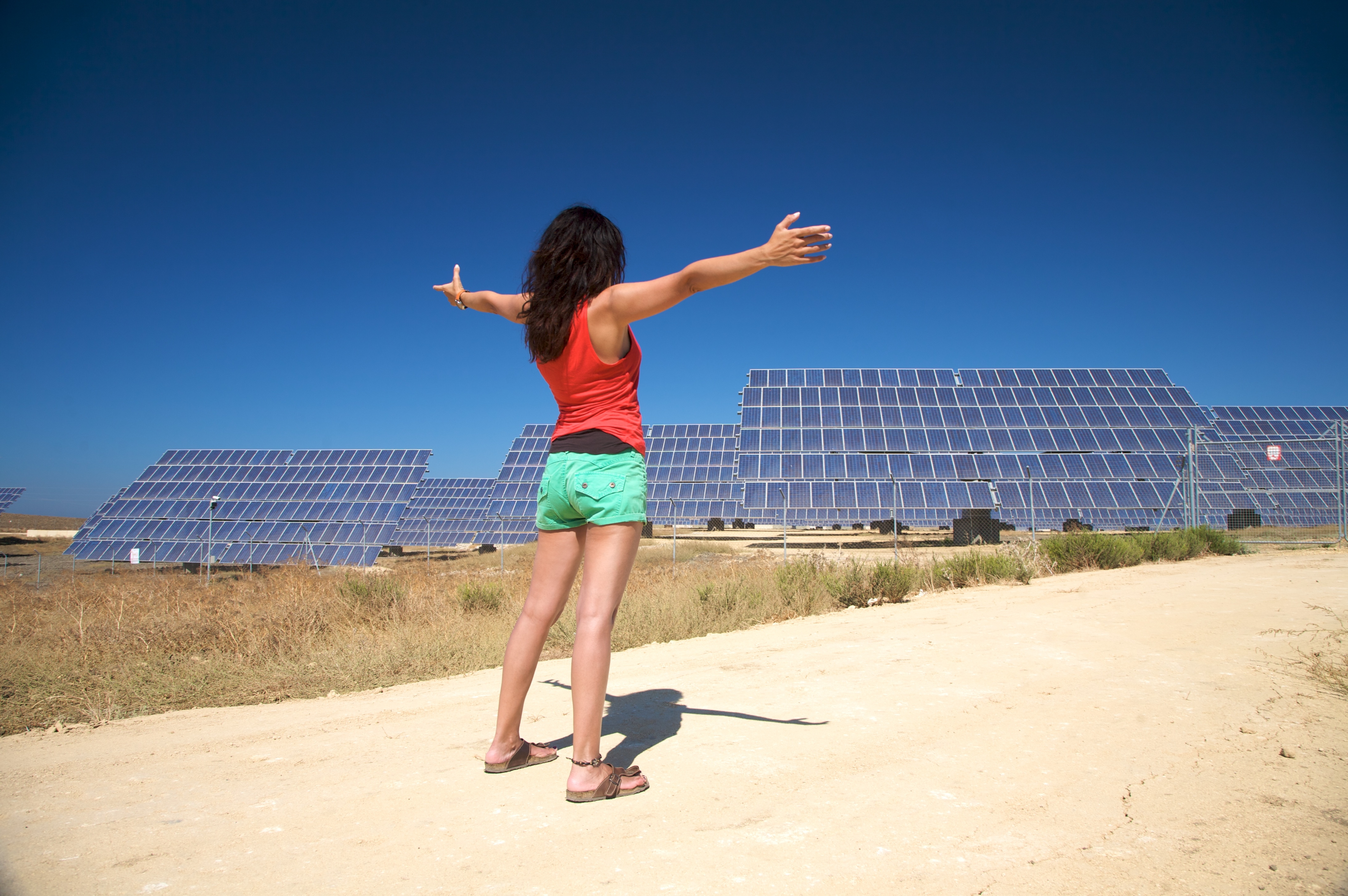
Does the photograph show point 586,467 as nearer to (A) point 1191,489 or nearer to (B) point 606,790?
(B) point 606,790

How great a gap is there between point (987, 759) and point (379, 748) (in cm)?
223

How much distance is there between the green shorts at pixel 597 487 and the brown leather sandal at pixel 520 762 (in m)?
0.79

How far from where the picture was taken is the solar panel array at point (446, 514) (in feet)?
83.1

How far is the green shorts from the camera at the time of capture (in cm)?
235

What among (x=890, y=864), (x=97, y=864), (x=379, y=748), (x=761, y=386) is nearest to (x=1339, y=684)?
(x=890, y=864)

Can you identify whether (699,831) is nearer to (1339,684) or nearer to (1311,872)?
(1311,872)

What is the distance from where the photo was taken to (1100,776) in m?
2.27

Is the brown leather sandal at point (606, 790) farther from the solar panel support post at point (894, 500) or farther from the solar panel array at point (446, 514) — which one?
the solar panel array at point (446, 514)

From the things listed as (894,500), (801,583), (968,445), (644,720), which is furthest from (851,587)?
→ (968,445)

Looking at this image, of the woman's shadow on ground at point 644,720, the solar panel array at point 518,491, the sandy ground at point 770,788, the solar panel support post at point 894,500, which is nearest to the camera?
the sandy ground at point 770,788

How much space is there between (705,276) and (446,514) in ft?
95.1

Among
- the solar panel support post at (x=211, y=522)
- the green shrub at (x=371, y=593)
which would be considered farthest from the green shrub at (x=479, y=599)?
the solar panel support post at (x=211, y=522)

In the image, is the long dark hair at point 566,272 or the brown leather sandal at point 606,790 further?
the long dark hair at point 566,272

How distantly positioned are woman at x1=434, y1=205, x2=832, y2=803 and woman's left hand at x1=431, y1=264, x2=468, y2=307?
0.48 metres
